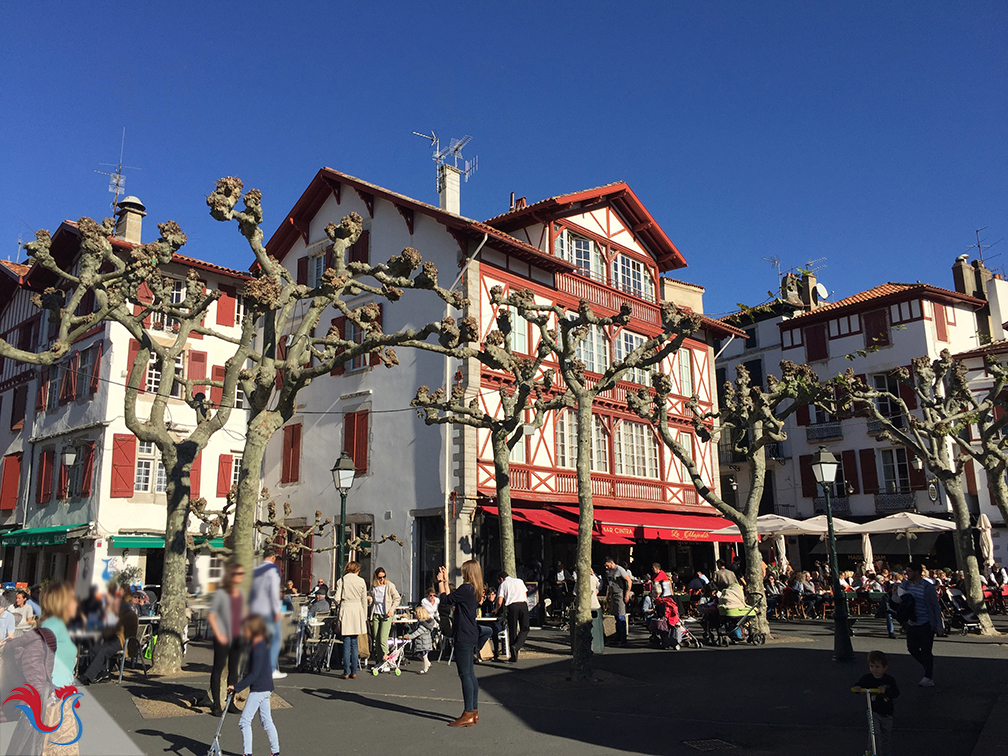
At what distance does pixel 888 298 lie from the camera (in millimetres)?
32094

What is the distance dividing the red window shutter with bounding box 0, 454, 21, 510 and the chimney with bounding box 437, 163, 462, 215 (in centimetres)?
1649

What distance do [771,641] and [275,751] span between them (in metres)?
11.9

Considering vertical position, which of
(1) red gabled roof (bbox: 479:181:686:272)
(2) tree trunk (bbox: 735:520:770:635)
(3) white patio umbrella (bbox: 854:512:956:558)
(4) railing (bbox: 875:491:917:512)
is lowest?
(2) tree trunk (bbox: 735:520:770:635)

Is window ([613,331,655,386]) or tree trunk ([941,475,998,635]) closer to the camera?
tree trunk ([941,475,998,635])

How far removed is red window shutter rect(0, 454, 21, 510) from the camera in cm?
2600

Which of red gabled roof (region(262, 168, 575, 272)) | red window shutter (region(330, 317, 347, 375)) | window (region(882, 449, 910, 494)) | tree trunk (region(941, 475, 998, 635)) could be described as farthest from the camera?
window (region(882, 449, 910, 494))

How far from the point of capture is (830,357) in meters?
34.0

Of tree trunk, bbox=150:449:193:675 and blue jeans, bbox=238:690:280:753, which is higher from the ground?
tree trunk, bbox=150:449:193:675

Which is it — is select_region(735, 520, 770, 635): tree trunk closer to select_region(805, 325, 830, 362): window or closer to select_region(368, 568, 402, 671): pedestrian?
select_region(368, 568, 402, 671): pedestrian

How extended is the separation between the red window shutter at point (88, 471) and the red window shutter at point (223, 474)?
3663 mm

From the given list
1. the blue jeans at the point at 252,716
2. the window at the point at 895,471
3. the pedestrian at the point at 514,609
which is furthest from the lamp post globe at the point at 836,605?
the window at the point at 895,471

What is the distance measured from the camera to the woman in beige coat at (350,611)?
36.6 ft

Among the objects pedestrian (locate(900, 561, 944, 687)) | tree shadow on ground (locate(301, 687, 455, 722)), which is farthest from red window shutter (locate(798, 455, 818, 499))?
tree shadow on ground (locate(301, 687, 455, 722))

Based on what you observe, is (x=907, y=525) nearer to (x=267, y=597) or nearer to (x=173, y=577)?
(x=173, y=577)
